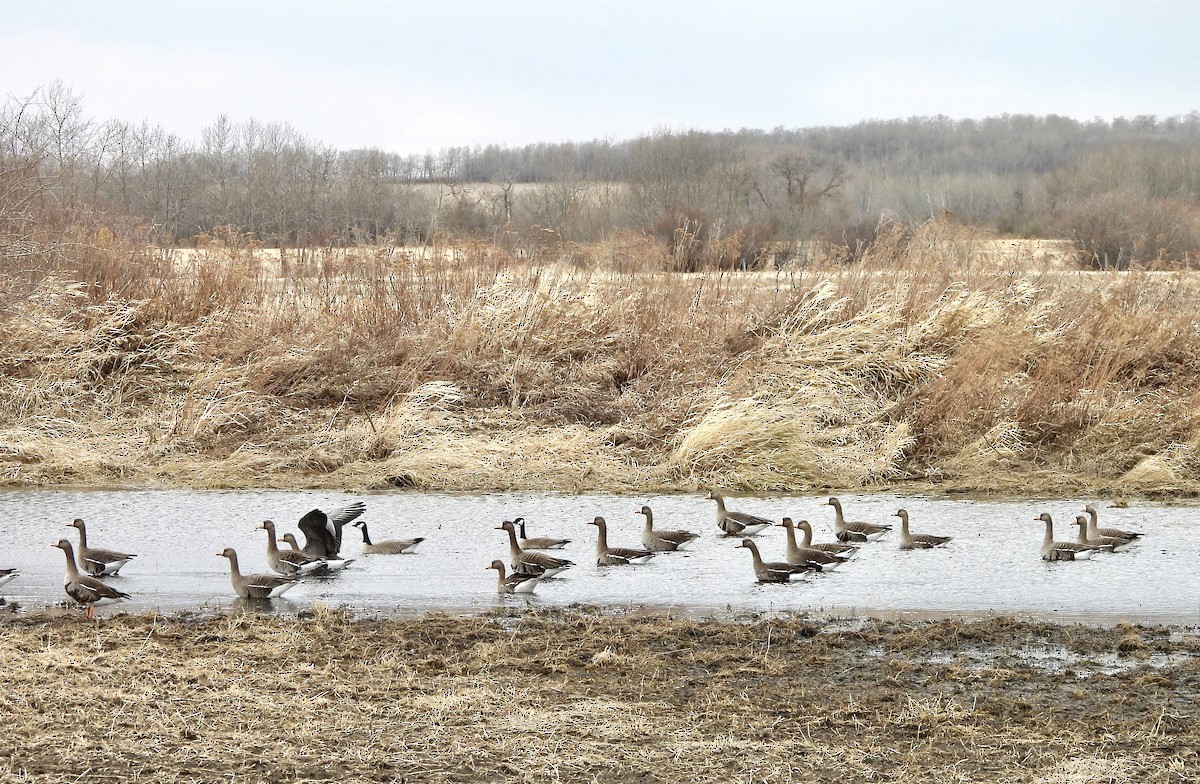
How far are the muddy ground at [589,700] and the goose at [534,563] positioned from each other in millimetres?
1091

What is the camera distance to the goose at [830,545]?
34.2ft

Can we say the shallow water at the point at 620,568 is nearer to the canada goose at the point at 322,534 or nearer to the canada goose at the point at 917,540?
the canada goose at the point at 917,540

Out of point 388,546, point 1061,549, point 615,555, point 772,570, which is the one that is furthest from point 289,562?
point 1061,549

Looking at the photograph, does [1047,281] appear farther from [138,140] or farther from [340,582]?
[138,140]

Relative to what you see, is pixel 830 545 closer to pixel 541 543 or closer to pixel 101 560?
pixel 541 543

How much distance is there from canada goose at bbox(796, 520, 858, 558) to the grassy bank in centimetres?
312

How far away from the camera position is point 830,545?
10.5 m

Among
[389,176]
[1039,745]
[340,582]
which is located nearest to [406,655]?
[340,582]

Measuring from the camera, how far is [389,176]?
35.4 meters

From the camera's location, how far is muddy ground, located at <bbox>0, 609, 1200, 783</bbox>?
18.3 feet

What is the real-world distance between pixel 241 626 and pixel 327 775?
3.00 metres

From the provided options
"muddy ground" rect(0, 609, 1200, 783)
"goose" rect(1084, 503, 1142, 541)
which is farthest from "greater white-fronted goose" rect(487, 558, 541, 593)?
"goose" rect(1084, 503, 1142, 541)

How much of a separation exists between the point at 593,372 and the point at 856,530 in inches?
274

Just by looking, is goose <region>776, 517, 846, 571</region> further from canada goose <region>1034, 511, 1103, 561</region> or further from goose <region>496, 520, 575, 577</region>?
goose <region>496, 520, 575, 577</region>
